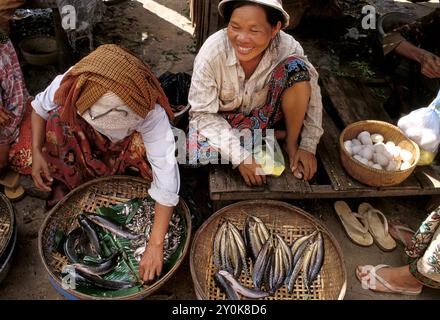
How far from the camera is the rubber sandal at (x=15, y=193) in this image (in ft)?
10.3

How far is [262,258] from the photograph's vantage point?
2.71 m

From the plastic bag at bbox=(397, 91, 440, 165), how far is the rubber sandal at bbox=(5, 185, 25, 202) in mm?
3091

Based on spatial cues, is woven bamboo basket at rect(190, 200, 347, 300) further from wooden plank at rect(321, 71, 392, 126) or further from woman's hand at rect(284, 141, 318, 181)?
wooden plank at rect(321, 71, 392, 126)

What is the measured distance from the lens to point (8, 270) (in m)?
2.68

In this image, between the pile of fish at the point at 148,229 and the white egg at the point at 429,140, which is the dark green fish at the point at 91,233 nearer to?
the pile of fish at the point at 148,229

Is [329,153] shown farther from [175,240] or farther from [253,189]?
[175,240]

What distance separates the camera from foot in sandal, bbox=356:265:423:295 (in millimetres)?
2789

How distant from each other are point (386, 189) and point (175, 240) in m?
1.58

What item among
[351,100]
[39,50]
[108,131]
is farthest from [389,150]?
[39,50]

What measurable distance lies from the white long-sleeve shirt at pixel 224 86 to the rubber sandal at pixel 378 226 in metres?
1.05

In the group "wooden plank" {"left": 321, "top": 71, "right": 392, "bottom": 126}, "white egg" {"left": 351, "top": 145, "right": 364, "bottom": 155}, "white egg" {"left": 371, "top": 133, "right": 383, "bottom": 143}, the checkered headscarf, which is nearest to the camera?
A: the checkered headscarf

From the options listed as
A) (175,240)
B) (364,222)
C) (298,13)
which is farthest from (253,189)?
(298,13)

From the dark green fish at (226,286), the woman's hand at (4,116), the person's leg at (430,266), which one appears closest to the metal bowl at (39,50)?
the woman's hand at (4,116)

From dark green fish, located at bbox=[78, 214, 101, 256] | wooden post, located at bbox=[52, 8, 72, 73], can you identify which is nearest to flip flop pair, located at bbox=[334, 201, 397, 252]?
dark green fish, located at bbox=[78, 214, 101, 256]
